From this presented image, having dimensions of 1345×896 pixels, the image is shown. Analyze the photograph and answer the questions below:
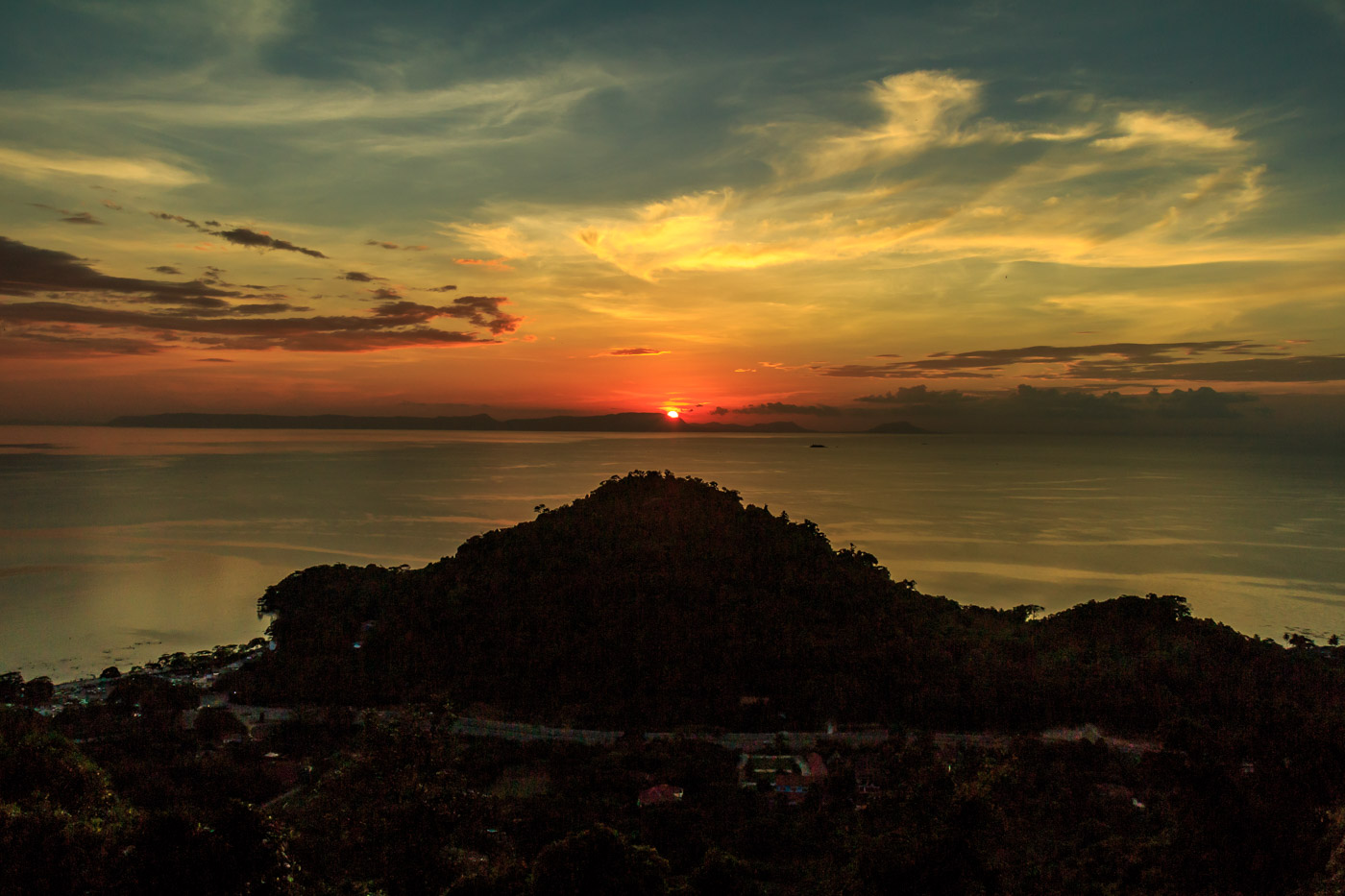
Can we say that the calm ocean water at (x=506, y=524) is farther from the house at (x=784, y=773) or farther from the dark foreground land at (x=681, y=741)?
the house at (x=784, y=773)

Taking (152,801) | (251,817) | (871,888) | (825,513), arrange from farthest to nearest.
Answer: (825,513) → (152,801) → (871,888) → (251,817)

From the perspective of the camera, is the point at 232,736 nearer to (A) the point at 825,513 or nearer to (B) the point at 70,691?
(B) the point at 70,691

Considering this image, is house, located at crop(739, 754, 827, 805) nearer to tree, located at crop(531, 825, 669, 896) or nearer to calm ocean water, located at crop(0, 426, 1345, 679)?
tree, located at crop(531, 825, 669, 896)

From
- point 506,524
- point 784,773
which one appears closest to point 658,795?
point 784,773

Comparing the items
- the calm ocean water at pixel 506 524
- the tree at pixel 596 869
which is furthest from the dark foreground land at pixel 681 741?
the calm ocean water at pixel 506 524

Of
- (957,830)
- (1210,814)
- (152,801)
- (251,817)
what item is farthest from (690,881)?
(152,801)

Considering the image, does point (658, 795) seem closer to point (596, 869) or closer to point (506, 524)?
point (596, 869)
